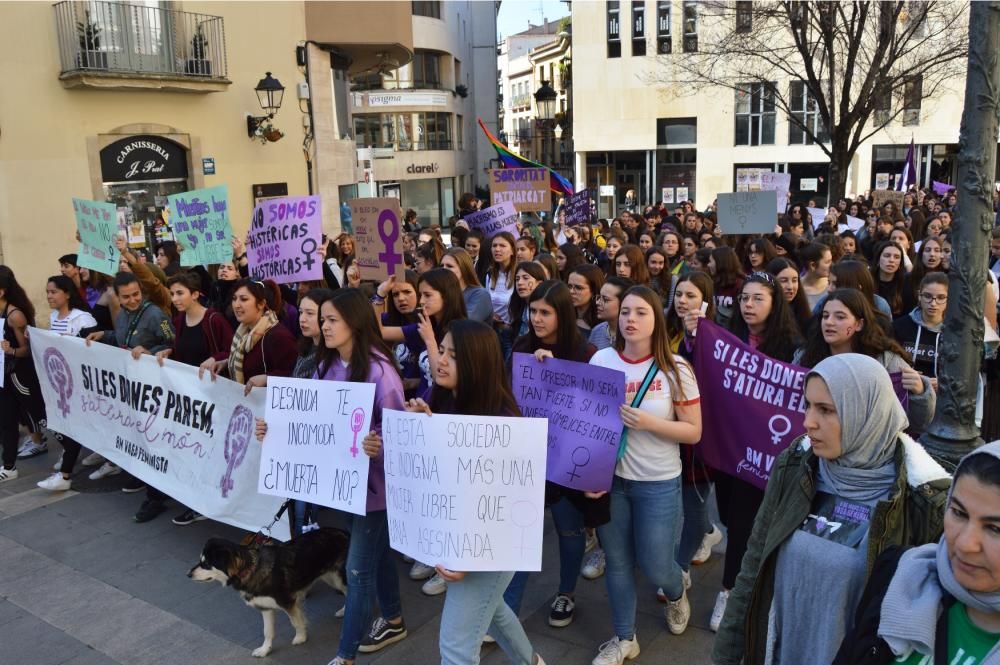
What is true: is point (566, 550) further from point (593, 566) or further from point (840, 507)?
point (840, 507)

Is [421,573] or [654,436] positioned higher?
[654,436]

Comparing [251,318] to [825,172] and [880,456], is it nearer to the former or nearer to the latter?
[880,456]

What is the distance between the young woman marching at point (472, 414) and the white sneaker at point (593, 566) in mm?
1320

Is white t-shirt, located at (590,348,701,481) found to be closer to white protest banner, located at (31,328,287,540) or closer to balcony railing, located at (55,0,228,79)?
white protest banner, located at (31,328,287,540)

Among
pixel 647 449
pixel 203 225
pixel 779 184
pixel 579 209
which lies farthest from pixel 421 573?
pixel 779 184

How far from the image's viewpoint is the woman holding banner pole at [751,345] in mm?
4211

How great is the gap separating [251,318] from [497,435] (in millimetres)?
2700

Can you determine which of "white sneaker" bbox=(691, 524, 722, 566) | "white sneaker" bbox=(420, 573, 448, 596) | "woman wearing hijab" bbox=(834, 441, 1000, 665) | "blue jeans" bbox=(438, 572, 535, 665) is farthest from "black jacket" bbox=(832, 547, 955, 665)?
"white sneaker" bbox=(420, 573, 448, 596)

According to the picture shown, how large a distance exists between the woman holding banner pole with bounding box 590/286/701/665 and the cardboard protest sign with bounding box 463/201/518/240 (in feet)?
22.8

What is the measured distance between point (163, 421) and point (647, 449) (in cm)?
381

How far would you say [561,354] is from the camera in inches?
171

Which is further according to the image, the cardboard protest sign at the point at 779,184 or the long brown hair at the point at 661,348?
the cardboard protest sign at the point at 779,184

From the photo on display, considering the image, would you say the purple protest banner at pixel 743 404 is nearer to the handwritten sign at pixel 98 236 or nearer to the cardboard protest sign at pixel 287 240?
the cardboard protest sign at pixel 287 240

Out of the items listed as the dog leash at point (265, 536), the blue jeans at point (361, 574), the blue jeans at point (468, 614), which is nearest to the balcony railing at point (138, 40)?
the dog leash at point (265, 536)
